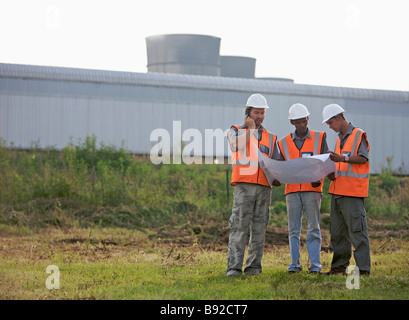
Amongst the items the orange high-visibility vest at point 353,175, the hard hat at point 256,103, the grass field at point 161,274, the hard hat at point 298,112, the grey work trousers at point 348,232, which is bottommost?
the grass field at point 161,274

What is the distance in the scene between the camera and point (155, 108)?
99.3ft

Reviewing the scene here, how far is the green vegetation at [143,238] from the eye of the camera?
6.47 meters

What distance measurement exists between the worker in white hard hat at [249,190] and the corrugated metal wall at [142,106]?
22.4 metres

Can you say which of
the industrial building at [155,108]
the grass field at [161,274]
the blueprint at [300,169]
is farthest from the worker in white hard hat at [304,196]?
the industrial building at [155,108]

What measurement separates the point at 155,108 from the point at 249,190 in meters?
23.5

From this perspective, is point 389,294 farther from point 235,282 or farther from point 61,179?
→ point 61,179

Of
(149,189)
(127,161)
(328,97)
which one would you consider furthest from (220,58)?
(149,189)

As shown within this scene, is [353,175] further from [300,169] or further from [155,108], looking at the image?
[155,108]

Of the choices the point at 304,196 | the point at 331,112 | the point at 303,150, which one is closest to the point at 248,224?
the point at 304,196

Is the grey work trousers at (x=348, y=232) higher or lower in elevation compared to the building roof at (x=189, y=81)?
lower

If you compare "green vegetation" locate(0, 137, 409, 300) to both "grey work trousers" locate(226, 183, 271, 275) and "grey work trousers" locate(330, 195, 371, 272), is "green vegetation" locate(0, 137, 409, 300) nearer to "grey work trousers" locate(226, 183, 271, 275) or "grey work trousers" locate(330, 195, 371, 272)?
"grey work trousers" locate(226, 183, 271, 275)

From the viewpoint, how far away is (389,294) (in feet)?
20.3

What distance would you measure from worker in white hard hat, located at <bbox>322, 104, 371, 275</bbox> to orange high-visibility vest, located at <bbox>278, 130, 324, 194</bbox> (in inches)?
9.7

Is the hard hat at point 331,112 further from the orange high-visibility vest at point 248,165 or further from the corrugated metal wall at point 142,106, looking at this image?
the corrugated metal wall at point 142,106
